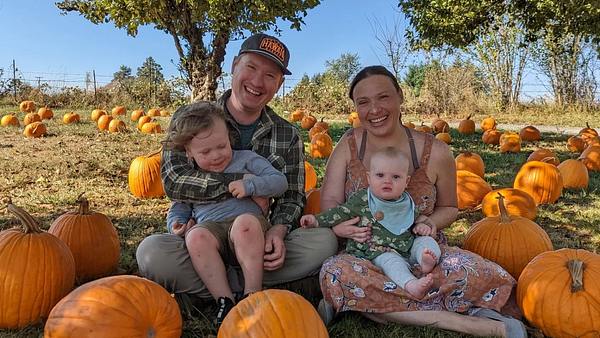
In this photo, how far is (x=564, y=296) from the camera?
2.39 m

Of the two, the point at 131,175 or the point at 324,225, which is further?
the point at 131,175

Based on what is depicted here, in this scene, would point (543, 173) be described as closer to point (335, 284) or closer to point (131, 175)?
point (335, 284)

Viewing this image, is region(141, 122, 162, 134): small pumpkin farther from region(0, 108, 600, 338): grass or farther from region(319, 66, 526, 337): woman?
region(319, 66, 526, 337): woman

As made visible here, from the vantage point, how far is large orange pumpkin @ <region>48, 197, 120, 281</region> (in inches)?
119

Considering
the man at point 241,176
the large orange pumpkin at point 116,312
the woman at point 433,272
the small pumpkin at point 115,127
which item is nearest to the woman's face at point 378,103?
the woman at point 433,272

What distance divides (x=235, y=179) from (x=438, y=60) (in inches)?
680

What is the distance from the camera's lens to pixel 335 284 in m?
2.50

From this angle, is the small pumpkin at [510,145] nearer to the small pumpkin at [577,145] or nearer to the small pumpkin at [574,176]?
the small pumpkin at [577,145]

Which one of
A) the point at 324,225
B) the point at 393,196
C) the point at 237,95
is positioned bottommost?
the point at 324,225

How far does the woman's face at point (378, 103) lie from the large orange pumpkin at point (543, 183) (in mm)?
2619

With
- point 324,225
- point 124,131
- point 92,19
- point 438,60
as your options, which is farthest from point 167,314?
point 438,60

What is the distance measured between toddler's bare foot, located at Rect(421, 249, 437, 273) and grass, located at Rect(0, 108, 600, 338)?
→ 29 cm

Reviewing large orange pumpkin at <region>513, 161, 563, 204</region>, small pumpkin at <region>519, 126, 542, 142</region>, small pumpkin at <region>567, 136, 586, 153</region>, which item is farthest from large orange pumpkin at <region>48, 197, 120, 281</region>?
small pumpkin at <region>519, 126, 542, 142</region>

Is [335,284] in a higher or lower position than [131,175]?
lower
